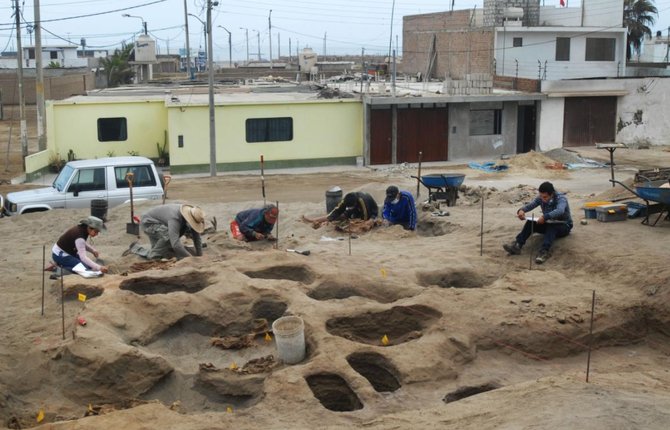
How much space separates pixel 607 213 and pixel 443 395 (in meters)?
6.79

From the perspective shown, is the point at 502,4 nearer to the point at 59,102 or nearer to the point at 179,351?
the point at 59,102

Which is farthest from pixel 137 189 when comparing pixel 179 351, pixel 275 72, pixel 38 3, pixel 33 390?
pixel 275 72

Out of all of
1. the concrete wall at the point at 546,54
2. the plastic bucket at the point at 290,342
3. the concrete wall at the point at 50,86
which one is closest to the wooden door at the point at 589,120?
the concrete wall at the point at 546,54

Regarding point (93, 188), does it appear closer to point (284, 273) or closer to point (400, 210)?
point (400, 210)

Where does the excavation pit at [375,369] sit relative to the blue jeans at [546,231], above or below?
below

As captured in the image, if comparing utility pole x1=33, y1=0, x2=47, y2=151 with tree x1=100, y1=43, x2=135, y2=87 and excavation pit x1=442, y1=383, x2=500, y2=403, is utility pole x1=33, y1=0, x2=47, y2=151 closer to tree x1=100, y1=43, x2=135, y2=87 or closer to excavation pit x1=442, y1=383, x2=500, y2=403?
excavation pit x1=442, y1=383, x2=500, y2=403

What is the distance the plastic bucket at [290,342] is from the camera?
9.88 metres

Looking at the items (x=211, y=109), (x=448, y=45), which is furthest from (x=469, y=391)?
(x=448, y=45)

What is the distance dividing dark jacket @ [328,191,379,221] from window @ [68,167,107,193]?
5.84m

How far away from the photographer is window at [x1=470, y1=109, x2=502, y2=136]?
31625 mm

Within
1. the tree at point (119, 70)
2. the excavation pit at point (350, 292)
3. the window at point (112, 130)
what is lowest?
→ the excavation pit at point (350, 292)

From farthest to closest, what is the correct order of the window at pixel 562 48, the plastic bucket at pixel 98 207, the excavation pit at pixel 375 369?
the window at pixel 562 48, the plastic bucket at pixel 98 207, the excavation pit at pixel 375 369

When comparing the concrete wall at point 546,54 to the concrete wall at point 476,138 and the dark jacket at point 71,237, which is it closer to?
the concrete wall at point 476,138

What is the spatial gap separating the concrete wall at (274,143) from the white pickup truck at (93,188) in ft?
30.5
